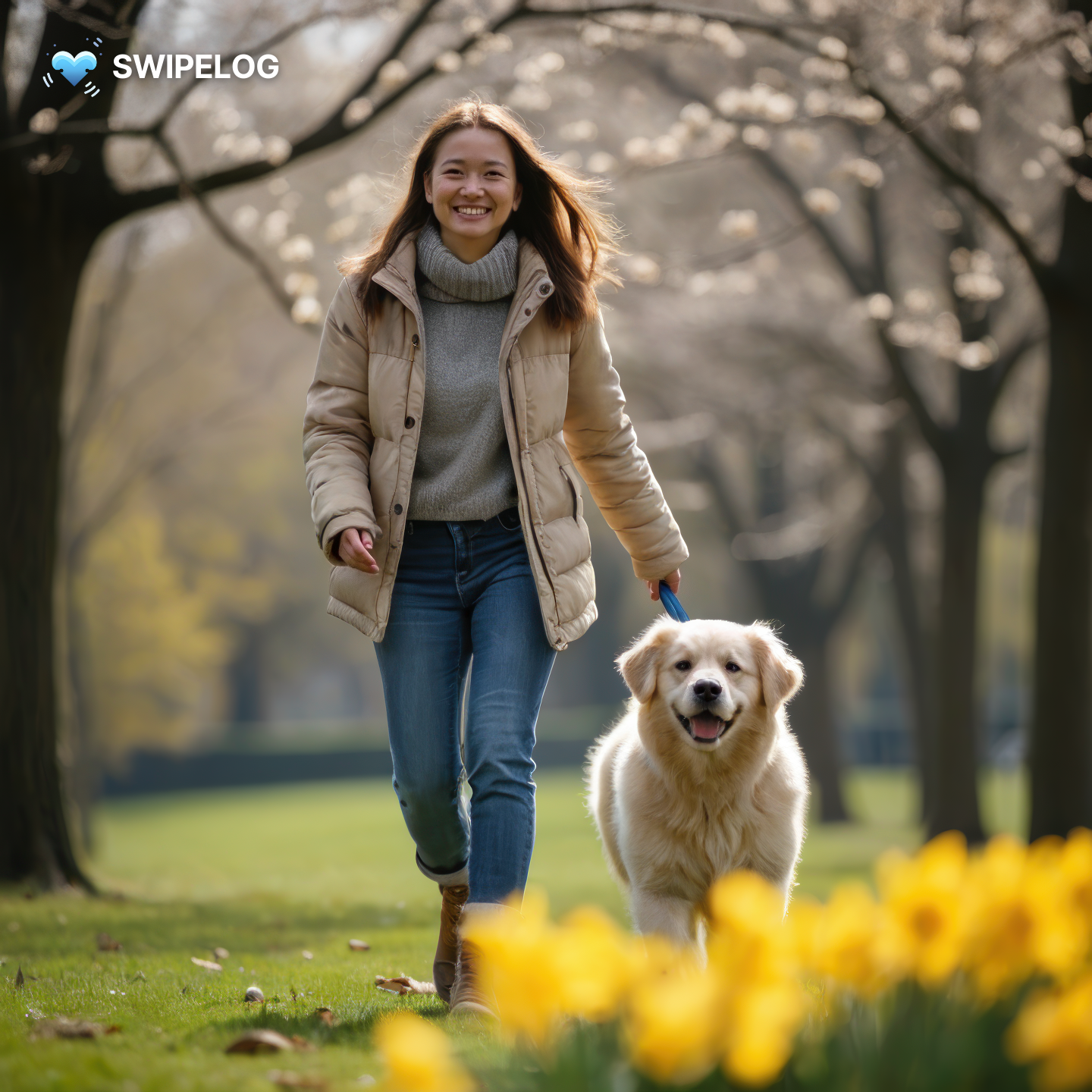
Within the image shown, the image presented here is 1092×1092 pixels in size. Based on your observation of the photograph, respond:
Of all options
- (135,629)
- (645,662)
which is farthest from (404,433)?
(135,629)

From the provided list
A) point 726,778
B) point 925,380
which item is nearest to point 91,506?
point 925,380

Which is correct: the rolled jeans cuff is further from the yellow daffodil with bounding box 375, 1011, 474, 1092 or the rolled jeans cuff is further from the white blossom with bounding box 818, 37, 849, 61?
the white blossom with bounding box 818, 37, 849, 61

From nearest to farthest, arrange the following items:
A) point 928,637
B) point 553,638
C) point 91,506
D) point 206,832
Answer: point 553,638
point 928,637
point 91,506
point 206,832

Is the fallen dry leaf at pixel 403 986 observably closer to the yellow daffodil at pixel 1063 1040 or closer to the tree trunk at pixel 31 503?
the yellow daffodil at pixel 1063 1040

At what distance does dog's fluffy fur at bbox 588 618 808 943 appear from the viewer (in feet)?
13.7

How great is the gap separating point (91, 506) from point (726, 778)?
16324mm

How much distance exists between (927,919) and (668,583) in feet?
8.54

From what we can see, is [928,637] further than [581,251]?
Yes

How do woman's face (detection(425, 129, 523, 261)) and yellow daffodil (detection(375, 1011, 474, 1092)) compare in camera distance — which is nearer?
yellow daffodil (detection(375, 1011, 474, 1092))

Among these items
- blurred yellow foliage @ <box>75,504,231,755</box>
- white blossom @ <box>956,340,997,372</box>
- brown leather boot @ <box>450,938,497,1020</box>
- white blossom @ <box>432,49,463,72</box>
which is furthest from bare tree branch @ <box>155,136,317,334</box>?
blurred yellow foliage @ <box>75,504,231,755</box>

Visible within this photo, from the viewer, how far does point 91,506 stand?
18.9m

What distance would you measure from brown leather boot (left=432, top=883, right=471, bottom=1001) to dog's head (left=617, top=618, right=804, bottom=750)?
87cm

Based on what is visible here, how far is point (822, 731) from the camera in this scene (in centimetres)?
1888

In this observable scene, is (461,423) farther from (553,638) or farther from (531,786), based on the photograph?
(531,786)
